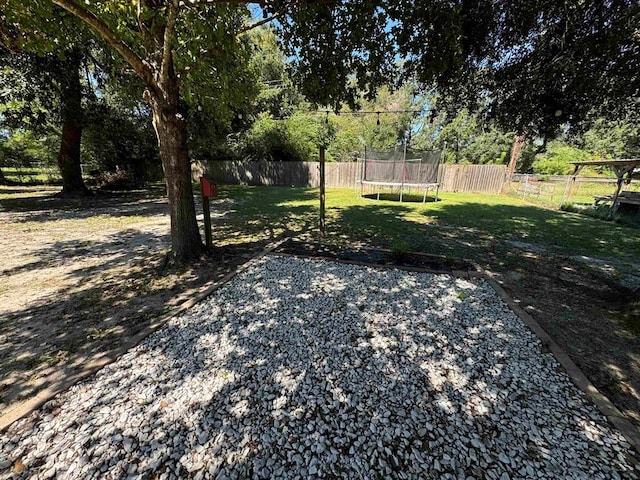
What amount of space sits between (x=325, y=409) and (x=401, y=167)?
37.4ft

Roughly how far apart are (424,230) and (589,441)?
16.6ft

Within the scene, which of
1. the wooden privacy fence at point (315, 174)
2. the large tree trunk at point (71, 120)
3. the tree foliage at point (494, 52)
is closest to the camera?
the tree foliage at point (494, 52)

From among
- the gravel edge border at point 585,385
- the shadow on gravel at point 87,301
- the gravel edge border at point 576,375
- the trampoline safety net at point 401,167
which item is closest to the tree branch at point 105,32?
the shadow on gravel at point 87,301

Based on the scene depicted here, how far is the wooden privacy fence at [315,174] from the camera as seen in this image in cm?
1451

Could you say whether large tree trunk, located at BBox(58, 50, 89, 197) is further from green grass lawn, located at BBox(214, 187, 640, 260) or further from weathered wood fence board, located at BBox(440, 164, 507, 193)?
weathered wood fence board, located at BBox(440, 164, 507, 193)

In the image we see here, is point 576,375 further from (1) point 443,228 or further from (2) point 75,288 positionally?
(2) point 75,288

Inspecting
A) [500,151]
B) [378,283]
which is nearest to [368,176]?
[378,283]

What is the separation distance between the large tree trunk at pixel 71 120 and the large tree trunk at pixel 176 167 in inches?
284

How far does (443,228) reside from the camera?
6.55m

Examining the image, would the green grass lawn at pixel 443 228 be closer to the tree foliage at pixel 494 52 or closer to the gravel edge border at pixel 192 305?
the gravel edge border at pixel 192 305

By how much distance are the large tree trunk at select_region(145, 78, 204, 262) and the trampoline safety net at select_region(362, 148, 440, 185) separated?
948 cm

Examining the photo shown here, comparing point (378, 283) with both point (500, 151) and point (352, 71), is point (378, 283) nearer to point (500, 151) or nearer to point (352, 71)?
point (352, 71)

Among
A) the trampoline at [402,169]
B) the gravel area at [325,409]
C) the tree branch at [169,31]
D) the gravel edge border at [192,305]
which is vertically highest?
the tree branch at [169,31]

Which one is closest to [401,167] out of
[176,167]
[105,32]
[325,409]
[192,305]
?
[176,167]
